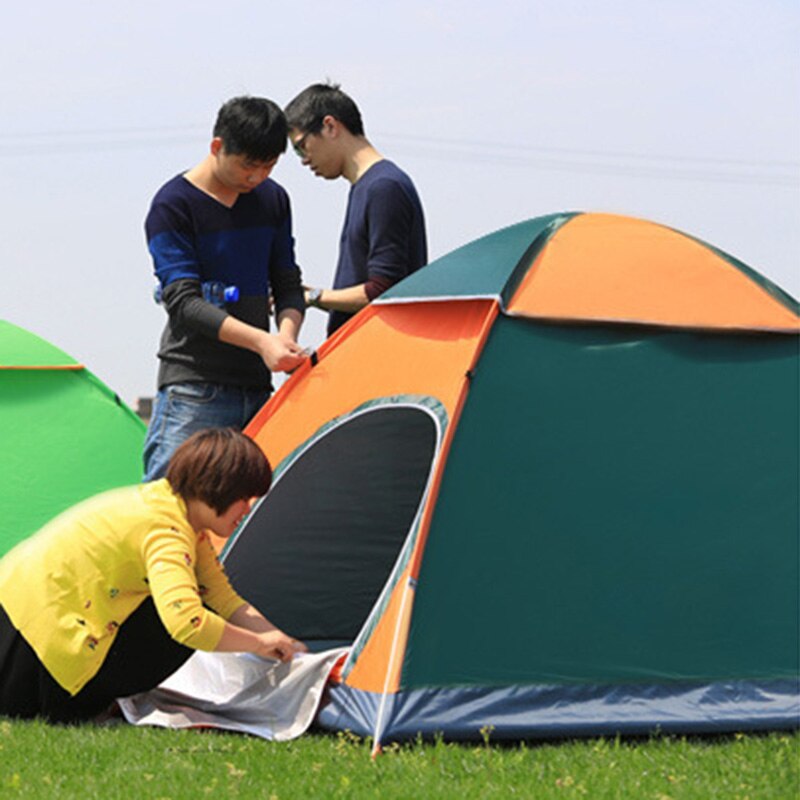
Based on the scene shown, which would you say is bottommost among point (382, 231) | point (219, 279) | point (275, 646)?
point (275, 646)

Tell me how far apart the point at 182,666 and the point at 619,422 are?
1.46 meters

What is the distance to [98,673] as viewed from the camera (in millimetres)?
4621

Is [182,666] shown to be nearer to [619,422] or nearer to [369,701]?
[369,701]

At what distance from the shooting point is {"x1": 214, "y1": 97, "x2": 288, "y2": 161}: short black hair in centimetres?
512

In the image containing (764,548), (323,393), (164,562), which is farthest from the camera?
(323,393)

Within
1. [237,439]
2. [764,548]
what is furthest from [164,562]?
[764,548]

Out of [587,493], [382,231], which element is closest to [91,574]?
[587,493]

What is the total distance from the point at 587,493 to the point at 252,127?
1.58 metres

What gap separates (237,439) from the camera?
4.47m

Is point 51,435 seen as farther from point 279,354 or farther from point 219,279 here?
point 279,354

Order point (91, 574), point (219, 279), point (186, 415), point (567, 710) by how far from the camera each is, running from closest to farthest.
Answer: point (567, 710), point (91, 574), point (186, 415), point (219, 279)

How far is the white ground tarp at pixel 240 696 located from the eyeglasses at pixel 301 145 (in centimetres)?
186

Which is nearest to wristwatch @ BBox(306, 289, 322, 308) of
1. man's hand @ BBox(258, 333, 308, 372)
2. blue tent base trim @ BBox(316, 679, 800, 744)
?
man's hand @ BBox(258, 333, 308, 372)

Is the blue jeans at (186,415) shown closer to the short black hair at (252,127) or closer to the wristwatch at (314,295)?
the wristwatch at (314,295)
